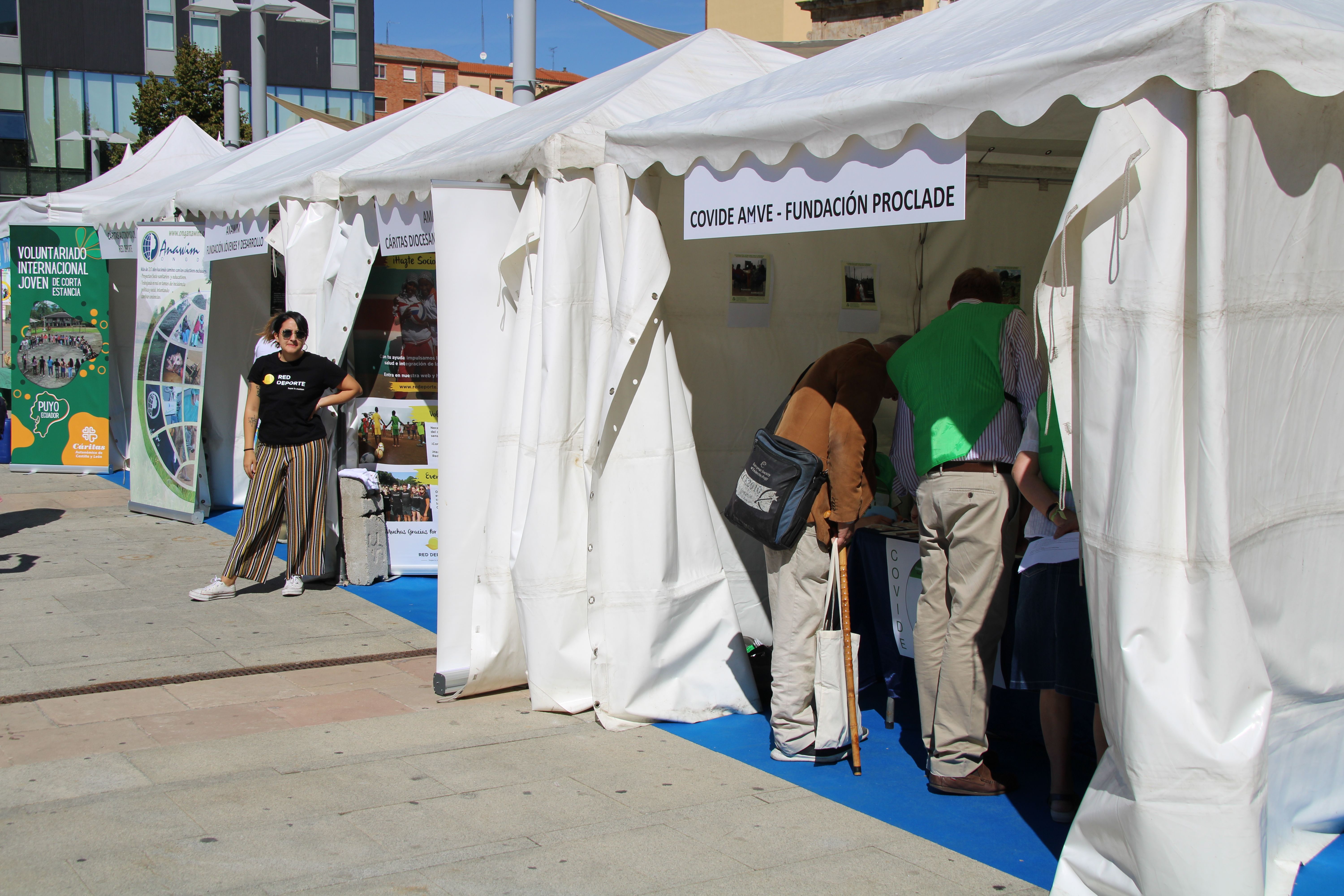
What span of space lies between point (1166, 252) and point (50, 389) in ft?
39.4

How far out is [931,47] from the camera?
4.03 meters

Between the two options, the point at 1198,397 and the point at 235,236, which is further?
the point at 235,236

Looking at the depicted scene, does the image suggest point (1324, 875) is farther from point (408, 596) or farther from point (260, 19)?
point (260, 19)

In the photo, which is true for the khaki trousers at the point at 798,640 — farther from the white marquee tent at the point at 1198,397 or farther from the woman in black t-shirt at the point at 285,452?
the woman in black t-shirt at the point at 285,452

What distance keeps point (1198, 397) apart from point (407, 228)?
455cm

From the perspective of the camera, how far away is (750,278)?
18.5ft

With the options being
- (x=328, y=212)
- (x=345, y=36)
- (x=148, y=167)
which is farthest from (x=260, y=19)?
(x=345, y=36)

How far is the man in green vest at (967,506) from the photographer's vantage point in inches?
161

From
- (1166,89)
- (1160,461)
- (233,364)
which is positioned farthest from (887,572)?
(233,364)

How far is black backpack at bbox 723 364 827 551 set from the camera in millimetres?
4383

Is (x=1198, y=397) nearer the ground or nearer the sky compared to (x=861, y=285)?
nearer the ground

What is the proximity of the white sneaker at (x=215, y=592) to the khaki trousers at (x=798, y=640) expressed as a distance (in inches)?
165

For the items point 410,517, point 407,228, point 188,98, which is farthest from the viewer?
point 188,98

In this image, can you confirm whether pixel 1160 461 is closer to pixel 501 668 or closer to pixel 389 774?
pixel 389 774
